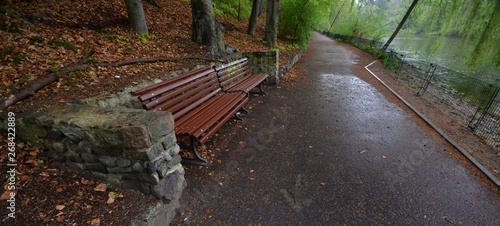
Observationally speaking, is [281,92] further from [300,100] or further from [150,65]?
[150,65]

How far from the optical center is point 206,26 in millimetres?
5738

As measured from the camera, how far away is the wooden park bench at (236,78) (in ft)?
15.7

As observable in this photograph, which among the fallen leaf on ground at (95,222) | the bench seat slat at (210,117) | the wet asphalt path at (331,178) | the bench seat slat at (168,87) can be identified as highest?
the bench seat slat at (168,87)

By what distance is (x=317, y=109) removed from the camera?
17.7 ft

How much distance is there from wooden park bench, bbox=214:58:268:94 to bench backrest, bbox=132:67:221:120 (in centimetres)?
31

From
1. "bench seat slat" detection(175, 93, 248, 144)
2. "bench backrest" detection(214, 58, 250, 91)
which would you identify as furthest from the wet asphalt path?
"bench backrest" detection(214, 58, 250, 91)

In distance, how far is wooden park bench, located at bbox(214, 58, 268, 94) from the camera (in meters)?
4.79

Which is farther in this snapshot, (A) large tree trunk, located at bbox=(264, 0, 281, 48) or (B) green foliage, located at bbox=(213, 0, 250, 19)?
(B) green foliage, located at bbox=(213, 0, 250, 19)

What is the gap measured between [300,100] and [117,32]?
4819 mm

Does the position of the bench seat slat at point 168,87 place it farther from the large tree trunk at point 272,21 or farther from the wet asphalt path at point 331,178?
the large tree trunk at point 272,21

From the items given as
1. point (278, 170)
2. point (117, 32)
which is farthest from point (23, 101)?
point (278, 170)

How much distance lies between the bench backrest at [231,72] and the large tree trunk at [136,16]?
7.61 feet

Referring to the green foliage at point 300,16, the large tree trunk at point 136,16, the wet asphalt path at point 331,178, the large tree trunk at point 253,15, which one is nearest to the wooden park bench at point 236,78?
the wet asphalt path at point 331,178

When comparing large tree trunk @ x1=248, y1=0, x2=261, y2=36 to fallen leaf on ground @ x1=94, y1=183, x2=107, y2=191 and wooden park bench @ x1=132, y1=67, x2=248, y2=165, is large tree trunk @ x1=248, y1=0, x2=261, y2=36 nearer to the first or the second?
wooden park bench @ x1=132, y1=67, x2=248, y2=165
